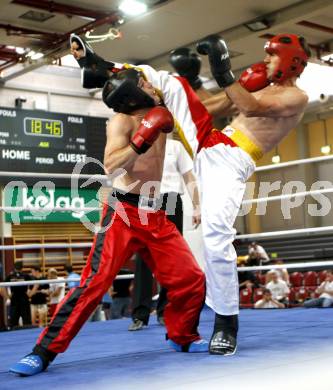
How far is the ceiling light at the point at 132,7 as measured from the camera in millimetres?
7188

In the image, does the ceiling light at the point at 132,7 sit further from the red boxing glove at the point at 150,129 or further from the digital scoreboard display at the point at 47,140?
the red boxing glove at the point at 150,129

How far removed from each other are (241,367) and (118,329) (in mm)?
1511

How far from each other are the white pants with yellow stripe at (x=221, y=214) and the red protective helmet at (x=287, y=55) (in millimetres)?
322

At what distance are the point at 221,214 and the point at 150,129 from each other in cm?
40

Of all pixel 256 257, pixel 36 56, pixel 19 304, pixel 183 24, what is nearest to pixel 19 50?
pixel 36 56

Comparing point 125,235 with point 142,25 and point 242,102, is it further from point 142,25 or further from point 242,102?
point 142,25

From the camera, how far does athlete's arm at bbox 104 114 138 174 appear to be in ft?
7.02

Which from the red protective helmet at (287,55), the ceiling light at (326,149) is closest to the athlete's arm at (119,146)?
the red protective helmet at (287,55)

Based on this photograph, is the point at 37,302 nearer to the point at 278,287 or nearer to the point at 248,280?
the point at 248,280

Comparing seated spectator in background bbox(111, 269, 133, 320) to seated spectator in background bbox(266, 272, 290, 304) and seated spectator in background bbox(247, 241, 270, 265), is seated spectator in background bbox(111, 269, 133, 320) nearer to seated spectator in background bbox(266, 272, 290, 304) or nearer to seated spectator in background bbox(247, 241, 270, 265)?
seated spectator in background bbox(266, 272, 290, 304)

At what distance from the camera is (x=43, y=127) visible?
28.4 ft

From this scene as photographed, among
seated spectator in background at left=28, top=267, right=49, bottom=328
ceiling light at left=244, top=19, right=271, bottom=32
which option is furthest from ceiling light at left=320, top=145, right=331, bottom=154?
seated spectator in background at left=28, top=267, right=49, bottom=328

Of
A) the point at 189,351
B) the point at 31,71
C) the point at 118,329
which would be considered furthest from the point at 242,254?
the point at 189,351

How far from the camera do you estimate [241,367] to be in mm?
1801
